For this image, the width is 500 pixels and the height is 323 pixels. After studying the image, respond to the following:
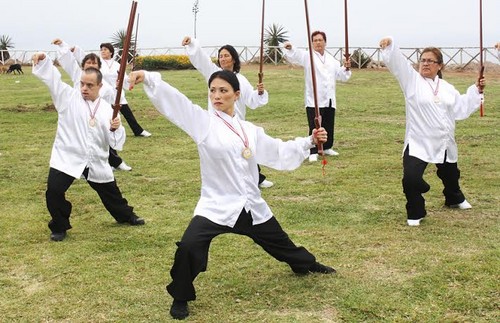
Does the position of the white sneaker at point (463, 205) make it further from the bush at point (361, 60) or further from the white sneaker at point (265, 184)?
the bush at point (361, 60)

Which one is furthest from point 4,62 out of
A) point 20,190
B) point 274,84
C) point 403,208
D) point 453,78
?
point 403,208

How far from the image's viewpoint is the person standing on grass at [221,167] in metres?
4.40

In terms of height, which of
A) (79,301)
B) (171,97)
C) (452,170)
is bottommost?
(79,301)

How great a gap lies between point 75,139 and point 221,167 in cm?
236

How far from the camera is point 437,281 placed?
4953mm

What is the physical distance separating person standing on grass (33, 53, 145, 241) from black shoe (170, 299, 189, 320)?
7.40 feet

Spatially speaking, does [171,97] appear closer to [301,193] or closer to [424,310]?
[424,310]

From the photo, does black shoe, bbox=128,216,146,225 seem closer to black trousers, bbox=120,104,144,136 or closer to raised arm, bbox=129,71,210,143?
raised arm, bbox=129,71,210,143

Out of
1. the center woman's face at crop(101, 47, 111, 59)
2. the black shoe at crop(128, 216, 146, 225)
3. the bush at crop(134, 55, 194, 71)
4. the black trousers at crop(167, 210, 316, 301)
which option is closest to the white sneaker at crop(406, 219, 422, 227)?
the black trousers at crop(167, 210, 316, 301)

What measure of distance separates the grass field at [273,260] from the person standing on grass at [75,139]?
0.41 meters

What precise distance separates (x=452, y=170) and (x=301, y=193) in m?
1.87

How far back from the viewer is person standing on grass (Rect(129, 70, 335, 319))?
14.4ft

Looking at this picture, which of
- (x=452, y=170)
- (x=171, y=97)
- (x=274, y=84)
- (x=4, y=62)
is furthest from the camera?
(x=4, y=62)

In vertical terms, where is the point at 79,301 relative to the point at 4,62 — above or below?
below
